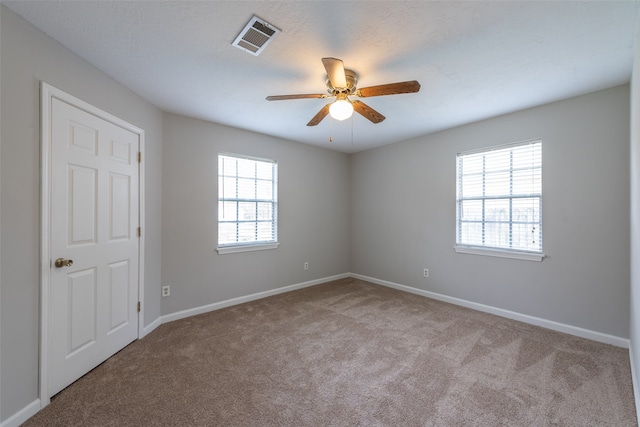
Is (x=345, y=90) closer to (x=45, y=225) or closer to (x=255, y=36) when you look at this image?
(x=255, y=36)

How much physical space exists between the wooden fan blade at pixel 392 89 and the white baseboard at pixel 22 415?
3.15 metres

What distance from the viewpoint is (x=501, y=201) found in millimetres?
3393

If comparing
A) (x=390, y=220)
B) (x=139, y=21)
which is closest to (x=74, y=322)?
(x=139, y=21)

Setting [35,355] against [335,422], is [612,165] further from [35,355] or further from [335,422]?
[35,355]

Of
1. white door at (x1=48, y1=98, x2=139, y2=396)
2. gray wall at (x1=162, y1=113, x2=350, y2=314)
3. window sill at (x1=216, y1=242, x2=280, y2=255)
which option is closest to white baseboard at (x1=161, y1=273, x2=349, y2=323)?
gray wall at (x1=162, y1=113, x2=350, y2=314)

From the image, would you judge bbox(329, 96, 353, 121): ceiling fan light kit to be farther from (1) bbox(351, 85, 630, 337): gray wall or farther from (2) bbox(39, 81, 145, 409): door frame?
(1) bbox(351, 85, 630, 337): gray wall

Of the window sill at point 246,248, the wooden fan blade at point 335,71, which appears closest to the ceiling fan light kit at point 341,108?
the wooden fan blade at point 335,71

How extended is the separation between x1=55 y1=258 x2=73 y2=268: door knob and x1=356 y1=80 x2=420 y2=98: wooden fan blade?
8.48 ft

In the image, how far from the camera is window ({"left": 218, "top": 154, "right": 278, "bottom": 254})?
3.71 meters

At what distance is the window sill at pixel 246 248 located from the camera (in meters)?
3.65

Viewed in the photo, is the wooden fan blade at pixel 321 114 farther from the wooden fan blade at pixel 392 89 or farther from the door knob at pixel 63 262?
the door knob at pixel 63 262

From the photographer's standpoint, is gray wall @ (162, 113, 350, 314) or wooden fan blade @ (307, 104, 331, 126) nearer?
wooden fan blade @ (307, 104, 331, 126)

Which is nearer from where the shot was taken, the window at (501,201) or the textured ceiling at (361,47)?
the textured ceiling at (361,47)

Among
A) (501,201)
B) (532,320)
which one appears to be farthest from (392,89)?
(532,320)
